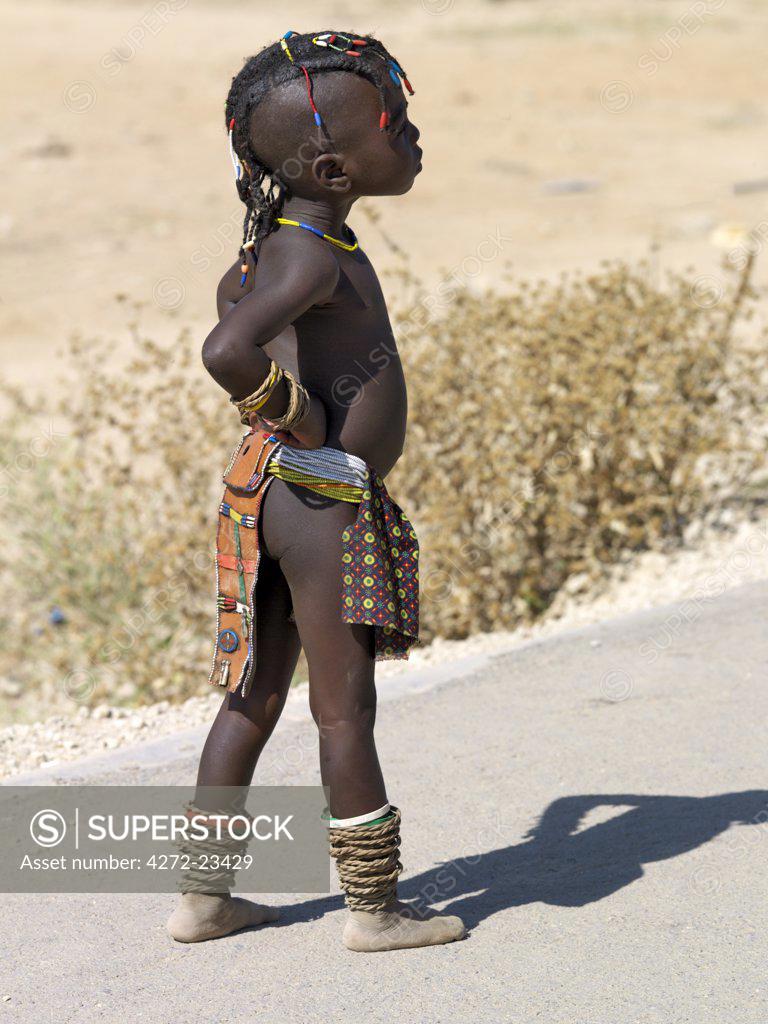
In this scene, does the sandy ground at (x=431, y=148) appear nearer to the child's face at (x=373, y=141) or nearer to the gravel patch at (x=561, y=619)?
the gravel patch at (x=561, y=619)

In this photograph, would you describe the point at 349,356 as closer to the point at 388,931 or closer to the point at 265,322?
the point at 265,322

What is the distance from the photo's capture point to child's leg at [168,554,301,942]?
278cm

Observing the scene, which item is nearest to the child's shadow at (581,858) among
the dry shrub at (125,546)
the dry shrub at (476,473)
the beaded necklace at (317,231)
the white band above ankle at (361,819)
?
the white band above ankle at (361,819)

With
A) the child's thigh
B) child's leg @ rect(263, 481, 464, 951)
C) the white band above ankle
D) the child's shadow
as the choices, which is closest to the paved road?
the child's shadow

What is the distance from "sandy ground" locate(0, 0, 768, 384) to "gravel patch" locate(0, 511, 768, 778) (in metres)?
3.42

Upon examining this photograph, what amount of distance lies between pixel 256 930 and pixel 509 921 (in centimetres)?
52

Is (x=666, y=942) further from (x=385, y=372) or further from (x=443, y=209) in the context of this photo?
(x=443, y=209)

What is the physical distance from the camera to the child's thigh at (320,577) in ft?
8.77

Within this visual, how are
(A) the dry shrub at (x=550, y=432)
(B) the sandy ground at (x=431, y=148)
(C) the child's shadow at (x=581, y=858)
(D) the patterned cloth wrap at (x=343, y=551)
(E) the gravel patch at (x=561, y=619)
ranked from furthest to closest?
(B) the sandy ground at (x=431, y=148) → (A) the dry shrub at (x=550, y=432) → (E) the gravel patch at (x=561, y=619) → (C) the child's shadow at (x=581, y=858) → (D) the patterned cloth wrap at (x=343, y=551)

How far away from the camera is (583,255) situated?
12.9 m

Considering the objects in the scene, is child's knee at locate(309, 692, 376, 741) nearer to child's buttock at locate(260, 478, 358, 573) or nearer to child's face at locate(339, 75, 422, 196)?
child's buttock at locate(260, 478, 358, 573)

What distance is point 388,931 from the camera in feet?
8.95

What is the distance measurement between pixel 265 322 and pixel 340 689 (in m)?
0.73

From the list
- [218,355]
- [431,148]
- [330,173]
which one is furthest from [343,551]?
[431,148]
